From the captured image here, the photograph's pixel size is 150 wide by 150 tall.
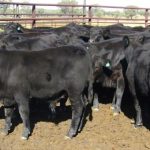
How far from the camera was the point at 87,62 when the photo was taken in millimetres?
6012

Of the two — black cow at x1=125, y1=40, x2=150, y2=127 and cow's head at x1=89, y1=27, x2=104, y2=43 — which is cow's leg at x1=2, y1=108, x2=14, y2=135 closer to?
black cow at x1=125, y1=40, x2=150, y2=127

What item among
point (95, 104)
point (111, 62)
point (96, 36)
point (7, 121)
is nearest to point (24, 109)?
point (7, 121)

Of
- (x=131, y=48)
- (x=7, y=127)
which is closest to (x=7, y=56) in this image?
(x=7, y=127)

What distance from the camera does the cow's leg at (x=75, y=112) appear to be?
5.94 meters

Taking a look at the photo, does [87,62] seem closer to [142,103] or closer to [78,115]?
[78,115]

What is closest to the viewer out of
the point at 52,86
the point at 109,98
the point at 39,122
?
the point at 52,86

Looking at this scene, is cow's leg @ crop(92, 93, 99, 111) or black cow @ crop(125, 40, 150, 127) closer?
black cow @ crop(125, 40, 150, 127)

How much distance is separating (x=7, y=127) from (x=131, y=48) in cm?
269

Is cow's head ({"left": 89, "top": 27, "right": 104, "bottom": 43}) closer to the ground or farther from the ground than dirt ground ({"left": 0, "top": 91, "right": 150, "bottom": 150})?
farther from the ground

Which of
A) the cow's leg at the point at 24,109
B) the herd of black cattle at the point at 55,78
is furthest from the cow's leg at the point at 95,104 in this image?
the cow's leg at the point at 24,109

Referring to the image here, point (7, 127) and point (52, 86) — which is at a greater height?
point (52, 86)

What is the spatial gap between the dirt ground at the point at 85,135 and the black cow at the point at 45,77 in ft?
0.69

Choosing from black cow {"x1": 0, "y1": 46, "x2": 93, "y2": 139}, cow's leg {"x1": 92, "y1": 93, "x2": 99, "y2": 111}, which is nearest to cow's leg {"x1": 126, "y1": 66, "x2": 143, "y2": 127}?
black cow {"x1": 0, "y1": 46, "x2": 93, "y2": 139}

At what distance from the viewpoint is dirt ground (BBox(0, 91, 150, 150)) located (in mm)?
5703
